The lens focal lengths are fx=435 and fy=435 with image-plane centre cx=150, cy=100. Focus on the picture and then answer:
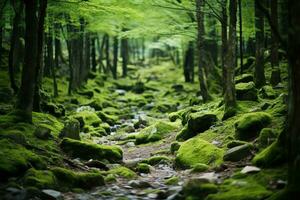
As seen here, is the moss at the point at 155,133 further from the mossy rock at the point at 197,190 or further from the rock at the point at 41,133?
the mossy rock at the point at 197,190

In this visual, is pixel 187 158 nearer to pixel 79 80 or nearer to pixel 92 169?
pixel 92 169

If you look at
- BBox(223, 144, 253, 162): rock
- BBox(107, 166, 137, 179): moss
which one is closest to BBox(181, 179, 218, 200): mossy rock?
BBox(223, 144, 253, 162): rock

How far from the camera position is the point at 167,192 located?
8.59 metres

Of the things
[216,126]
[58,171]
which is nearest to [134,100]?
[216,126]

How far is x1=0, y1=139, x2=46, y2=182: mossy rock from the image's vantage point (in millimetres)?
8880

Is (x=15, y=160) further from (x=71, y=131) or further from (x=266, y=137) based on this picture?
(x=266, y=137)

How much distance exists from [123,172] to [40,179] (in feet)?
8.70

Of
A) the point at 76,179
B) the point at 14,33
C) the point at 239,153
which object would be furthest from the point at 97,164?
the point at 14,33

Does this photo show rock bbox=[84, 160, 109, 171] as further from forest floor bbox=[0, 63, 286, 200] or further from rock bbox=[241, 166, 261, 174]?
rock bbox=[241, 166, 261, 174]

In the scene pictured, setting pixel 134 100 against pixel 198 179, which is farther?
pixel 134 100

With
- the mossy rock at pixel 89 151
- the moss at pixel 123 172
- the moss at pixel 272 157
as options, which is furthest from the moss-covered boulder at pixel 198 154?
the mossy rock at pixel 89 151

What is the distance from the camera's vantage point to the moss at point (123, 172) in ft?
35.2

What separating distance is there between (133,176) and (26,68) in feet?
17.9

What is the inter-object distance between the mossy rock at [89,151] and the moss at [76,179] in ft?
9.31
